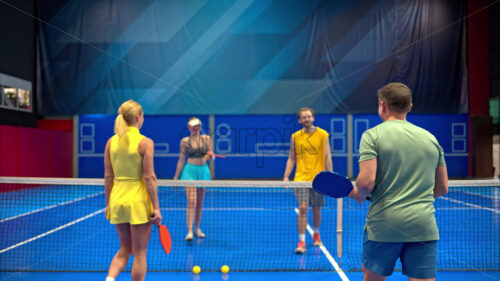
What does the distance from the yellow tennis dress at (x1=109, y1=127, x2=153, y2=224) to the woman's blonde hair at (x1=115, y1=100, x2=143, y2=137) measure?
0.14 ft

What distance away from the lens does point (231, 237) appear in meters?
5.66

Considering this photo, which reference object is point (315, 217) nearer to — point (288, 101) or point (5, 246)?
point (5, 246)

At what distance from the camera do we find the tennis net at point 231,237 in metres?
4.21

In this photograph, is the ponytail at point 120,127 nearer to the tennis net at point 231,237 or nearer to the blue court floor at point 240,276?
the tennis net at point 231,237

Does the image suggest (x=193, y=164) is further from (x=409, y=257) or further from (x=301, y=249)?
(x=409, y=257)

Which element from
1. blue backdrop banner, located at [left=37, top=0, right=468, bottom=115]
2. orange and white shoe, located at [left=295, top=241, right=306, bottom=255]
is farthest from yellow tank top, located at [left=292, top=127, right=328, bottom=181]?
blue backdrop banner, located at [left=37, top=0, right=468, bottom=115]

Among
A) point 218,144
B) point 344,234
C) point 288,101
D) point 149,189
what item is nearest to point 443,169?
point 149,189

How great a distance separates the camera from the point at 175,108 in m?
13.5

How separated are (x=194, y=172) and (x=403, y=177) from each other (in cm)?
385

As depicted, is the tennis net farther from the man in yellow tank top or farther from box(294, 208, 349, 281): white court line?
the man in yellow tank top

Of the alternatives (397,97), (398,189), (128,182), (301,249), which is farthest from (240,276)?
(397,97)

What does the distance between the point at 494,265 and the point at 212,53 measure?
10827 mm

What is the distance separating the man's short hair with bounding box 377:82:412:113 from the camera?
6.21 feet

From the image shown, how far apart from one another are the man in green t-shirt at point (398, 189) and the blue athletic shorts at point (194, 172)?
12.1 feet
